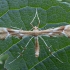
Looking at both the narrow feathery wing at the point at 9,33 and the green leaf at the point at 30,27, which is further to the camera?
the narrow feathery wing at the point at 9,33

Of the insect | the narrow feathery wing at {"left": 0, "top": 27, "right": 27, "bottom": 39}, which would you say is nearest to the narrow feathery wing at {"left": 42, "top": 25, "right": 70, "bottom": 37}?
the insect

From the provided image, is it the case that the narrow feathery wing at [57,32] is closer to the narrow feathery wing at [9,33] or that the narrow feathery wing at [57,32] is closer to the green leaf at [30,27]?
the green leaf at [30,27]

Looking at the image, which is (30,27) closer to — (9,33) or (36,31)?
(36,31)

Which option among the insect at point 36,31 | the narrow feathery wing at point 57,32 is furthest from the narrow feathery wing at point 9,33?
the narrow feathery wing at point 57,32

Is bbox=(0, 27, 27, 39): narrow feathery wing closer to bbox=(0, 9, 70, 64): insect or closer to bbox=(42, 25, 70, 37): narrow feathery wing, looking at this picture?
bbox=(0, 9, 70, 64): insect

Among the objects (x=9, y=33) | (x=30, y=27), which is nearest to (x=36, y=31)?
(x=30, y=27)

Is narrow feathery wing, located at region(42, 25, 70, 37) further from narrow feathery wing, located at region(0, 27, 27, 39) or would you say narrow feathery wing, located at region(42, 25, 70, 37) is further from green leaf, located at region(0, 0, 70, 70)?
narrow feathery wing, located at region(0, 27, 27, 39)

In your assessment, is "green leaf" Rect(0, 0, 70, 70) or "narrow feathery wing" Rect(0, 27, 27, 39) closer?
"green leaf" Rect(0, 0, 70, 70)

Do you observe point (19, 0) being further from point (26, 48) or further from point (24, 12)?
point (26, 48)
